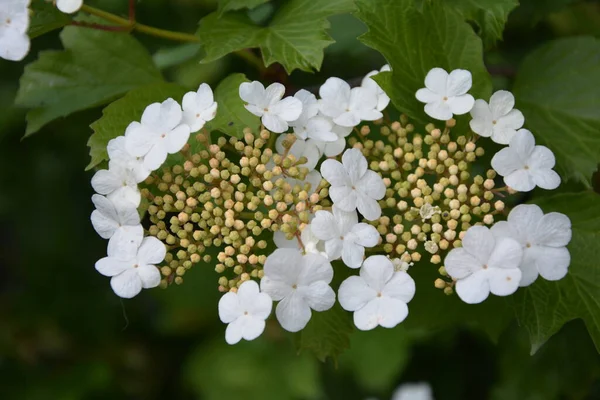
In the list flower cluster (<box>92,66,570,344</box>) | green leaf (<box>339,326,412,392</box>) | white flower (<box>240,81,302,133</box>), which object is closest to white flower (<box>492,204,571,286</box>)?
flower cluster (<box>92,66,570,344</box>)

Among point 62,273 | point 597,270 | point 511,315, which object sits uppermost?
point 597,270

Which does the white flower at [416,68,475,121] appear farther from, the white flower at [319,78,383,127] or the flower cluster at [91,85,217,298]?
the flower cluster at [91,85,217,298]

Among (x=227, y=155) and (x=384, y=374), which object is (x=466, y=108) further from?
(x=384, y=374)

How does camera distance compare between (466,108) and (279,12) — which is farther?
(279,12)

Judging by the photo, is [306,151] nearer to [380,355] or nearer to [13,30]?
[13,30]

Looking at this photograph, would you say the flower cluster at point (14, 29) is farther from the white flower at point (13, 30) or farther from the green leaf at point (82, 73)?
the green leaf at point (82, 73)

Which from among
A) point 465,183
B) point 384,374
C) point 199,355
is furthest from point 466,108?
point 199,355

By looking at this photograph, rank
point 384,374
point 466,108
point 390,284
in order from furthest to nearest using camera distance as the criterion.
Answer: point 384,374 < point 466,108 < point 390,284

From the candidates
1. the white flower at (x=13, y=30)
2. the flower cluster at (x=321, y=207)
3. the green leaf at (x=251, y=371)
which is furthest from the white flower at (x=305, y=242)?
the green leaf at (x=251, y=371)
